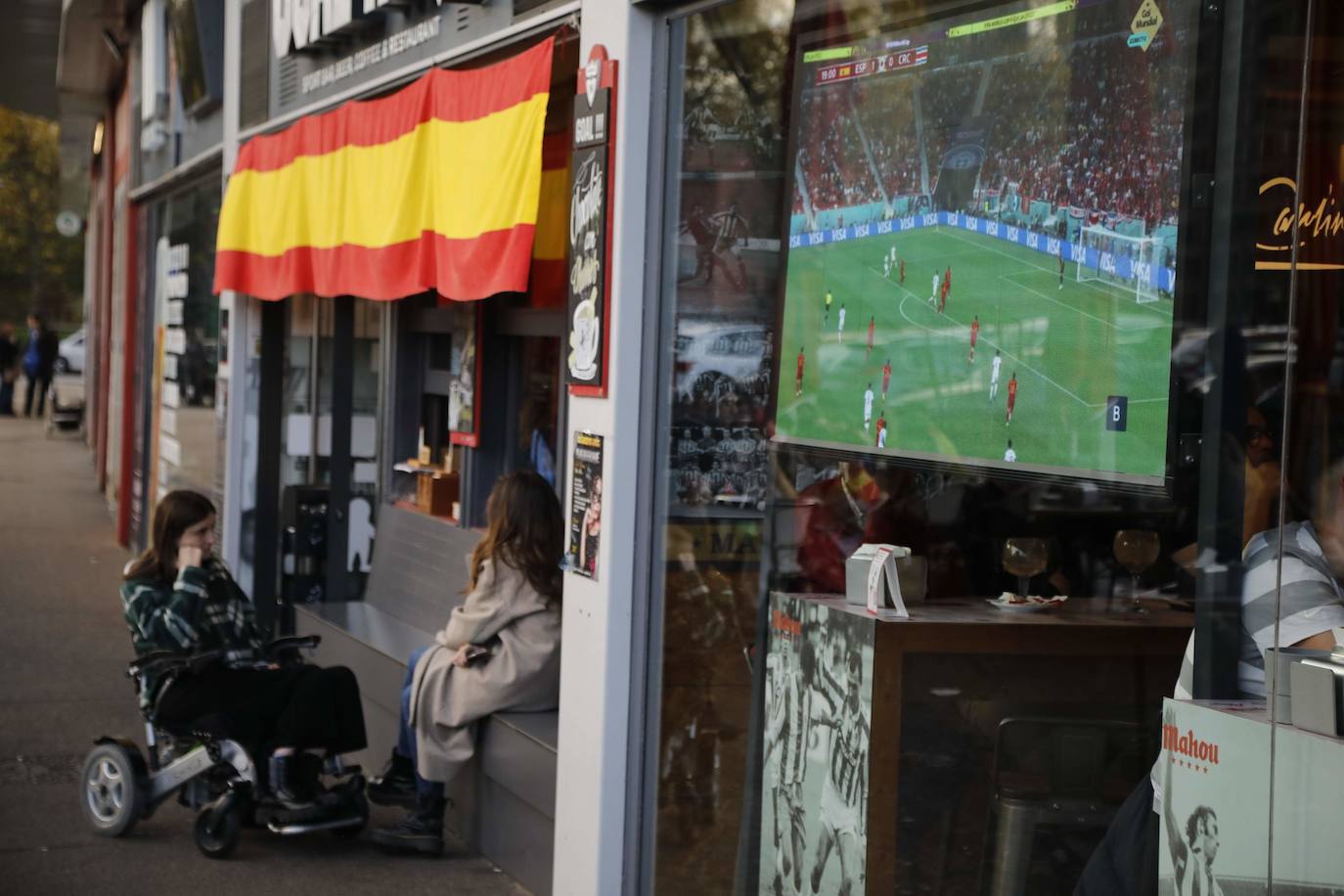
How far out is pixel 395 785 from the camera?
6289 millimetres

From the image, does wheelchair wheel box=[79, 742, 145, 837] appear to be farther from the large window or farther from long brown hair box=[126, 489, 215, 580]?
the large window

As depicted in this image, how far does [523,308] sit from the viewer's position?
7.67m

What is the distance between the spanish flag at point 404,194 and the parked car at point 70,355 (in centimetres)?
4215

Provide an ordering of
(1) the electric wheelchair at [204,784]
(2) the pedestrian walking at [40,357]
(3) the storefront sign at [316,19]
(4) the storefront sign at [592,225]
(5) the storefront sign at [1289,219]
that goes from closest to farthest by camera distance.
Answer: (5) the storefront sign at [1289,219], (4) the storefront sign at [592,225], (1) the electric wheelchair at [204,784], (3) the storefront sign at [316,19], (2) the pedestrian walking at [40,357]

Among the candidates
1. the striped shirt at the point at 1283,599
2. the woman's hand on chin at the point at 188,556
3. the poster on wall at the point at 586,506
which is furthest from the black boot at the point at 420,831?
the striped shirt at the point at 1283,599

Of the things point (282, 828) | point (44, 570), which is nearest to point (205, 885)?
point (282, 828)

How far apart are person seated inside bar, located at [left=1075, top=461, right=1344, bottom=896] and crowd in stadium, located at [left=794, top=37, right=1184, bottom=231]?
0.59 metres

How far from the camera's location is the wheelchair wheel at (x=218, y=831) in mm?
5852

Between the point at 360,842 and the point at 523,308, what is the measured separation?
8.47ft

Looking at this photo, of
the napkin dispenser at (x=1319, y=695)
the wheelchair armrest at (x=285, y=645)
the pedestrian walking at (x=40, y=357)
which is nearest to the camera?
the napkin dispenser at (x=1319, y=695)

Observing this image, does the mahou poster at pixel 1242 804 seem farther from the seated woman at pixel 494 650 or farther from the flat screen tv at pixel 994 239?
the seated woman at pixel 494 650

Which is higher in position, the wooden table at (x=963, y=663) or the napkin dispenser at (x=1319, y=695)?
the napkin dispenser at (x=1319, y=695)

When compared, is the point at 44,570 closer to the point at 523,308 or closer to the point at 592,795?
the point at 523,308

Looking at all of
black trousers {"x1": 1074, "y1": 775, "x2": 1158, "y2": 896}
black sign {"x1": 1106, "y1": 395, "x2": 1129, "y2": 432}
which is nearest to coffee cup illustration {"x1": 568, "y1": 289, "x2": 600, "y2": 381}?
black sign {"x1": 1106, "y1": 395, "x2": 1129, "y2": 432}
